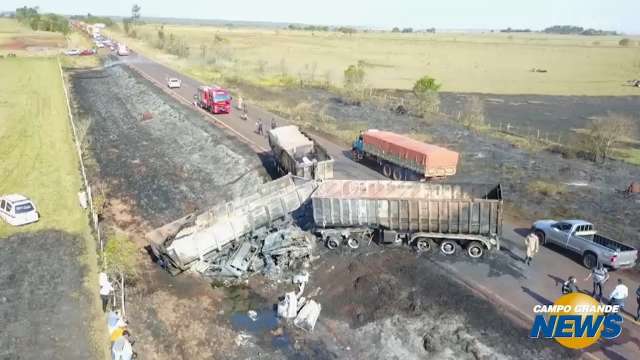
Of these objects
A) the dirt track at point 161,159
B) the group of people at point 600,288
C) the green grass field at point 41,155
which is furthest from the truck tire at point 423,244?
the green grass field at point 41,155

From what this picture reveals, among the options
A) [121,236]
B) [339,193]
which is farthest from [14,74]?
[339,193]

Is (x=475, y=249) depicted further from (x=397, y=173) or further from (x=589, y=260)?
(x=397, y=173)

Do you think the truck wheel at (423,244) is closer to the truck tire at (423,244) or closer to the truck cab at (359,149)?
the truck tire at (423,244)

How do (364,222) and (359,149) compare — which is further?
(359,149)

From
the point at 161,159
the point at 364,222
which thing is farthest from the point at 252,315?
the point at 161,159

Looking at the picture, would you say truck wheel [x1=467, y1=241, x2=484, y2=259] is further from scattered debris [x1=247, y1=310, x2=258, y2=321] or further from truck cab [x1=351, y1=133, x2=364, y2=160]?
truck cab [x1=351, y1=133, x2=364, y2=160]

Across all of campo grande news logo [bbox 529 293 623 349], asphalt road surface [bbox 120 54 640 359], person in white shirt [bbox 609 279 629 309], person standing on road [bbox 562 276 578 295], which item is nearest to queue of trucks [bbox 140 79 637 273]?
asphalt road surface [bbox 120 54 640 359]

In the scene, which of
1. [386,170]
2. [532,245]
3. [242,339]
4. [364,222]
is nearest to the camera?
[242,339]

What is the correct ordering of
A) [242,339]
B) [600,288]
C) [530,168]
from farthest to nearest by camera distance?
[530,168]
[600,288]
[242,339]
